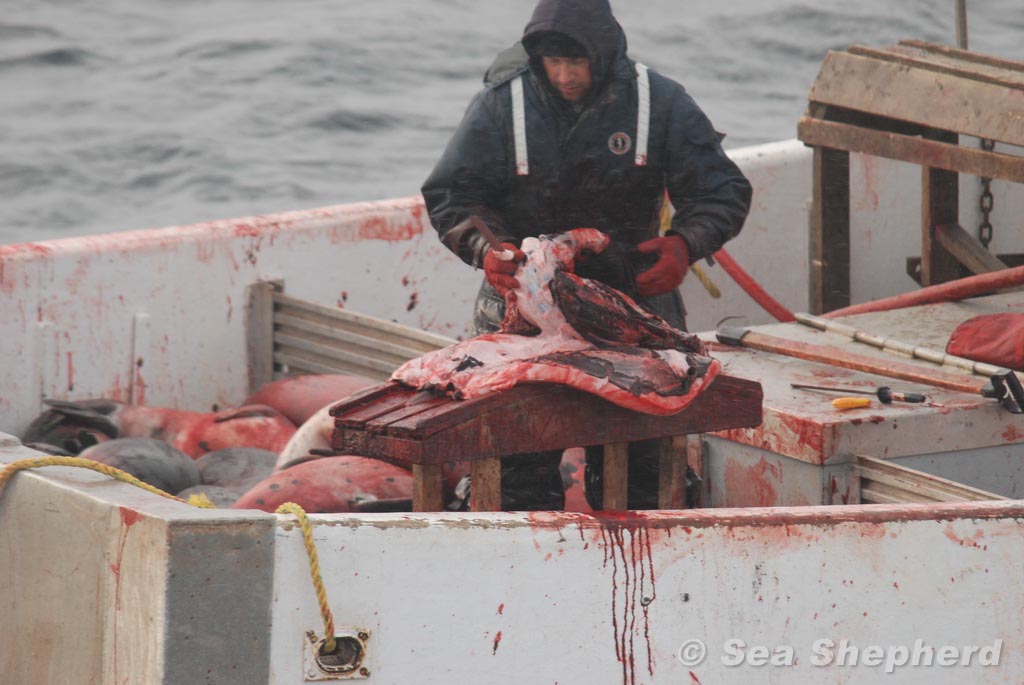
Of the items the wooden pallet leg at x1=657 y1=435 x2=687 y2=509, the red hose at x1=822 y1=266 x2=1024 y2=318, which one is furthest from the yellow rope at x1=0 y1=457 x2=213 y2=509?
the red hose at x1=822 y1=266 x2=1024 y2=318

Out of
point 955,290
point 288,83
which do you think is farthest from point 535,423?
point 288,83

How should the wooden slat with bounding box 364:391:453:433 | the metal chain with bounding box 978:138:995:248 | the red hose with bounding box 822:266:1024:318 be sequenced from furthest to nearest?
1. the metal chain with bounding box 978:138:995:248
2. the red hose with bounding box 822:266:1024:318
3. the wooden slat with bounding box 364:391:453:433

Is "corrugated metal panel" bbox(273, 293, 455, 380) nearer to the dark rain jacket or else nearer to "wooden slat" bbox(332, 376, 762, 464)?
the dark rain jacket

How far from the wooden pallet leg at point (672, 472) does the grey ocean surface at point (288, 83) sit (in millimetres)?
13727

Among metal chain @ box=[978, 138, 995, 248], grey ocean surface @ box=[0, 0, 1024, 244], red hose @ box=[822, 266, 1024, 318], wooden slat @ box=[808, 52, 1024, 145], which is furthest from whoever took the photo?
grey ocean surface @ box=[0, 0, 1024, 244]

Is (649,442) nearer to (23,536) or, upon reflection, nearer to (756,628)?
(756,628)

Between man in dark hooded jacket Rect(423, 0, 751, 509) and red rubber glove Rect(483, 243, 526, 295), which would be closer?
red rubber glove Rect(483, 243, 526, 295)

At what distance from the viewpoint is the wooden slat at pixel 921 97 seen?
22.0 ft

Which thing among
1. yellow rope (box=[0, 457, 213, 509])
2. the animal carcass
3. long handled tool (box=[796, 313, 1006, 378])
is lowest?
yellow rope (box=[0, 457, 213, 509])

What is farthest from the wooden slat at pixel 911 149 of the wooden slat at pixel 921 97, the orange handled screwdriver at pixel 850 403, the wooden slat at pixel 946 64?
the orange handled screwdriver at pixel 850 403

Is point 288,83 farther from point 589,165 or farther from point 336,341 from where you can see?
point 589,165

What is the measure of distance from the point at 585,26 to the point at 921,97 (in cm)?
258

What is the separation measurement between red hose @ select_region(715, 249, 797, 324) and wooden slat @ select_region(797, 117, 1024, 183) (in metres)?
0.83

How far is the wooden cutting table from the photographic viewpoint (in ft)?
14.7
